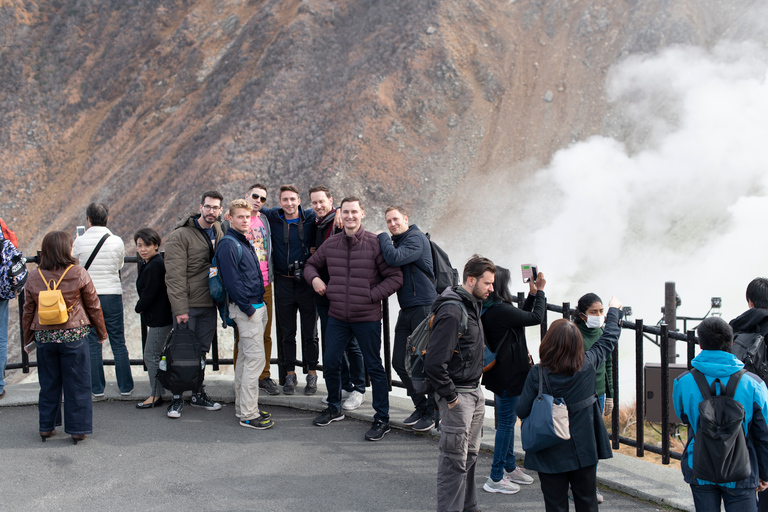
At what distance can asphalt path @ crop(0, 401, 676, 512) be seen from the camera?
14.5 ft

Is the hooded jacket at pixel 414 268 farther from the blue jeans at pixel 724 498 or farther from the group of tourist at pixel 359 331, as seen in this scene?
the blue jeans at pixel 724 498

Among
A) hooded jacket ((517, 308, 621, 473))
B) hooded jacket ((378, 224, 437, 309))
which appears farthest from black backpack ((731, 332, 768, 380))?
hooded jacket ((378, 224, 437, 309))

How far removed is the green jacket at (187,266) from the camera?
597 cm

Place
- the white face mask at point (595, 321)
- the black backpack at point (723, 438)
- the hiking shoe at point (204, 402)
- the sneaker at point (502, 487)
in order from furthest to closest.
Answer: the hiking shoe at point (204, 402), the sneaker at point (502, 487), the white face mask at point (595, 321), the black backpack at point (723, 438)

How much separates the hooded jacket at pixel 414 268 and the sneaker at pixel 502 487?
5.36 feet

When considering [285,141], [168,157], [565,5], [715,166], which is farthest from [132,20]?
[715,166]

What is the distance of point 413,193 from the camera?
2580 cm

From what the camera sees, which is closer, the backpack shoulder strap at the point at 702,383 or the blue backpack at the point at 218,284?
the backpack shoulder strap at the point at 702,383

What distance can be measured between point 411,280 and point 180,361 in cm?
229

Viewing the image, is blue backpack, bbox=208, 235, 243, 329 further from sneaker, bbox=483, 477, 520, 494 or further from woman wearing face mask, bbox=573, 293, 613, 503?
woman wearing face mask, bbox=573, 293, 613, 503

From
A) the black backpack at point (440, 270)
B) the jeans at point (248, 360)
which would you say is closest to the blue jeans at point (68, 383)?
the jeans at point (248, 360)

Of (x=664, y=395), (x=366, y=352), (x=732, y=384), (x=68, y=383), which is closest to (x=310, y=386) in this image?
(x=366, y=352)

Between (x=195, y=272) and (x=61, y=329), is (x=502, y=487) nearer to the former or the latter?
(x=195, y=272)

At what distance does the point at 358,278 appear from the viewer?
5.57m
